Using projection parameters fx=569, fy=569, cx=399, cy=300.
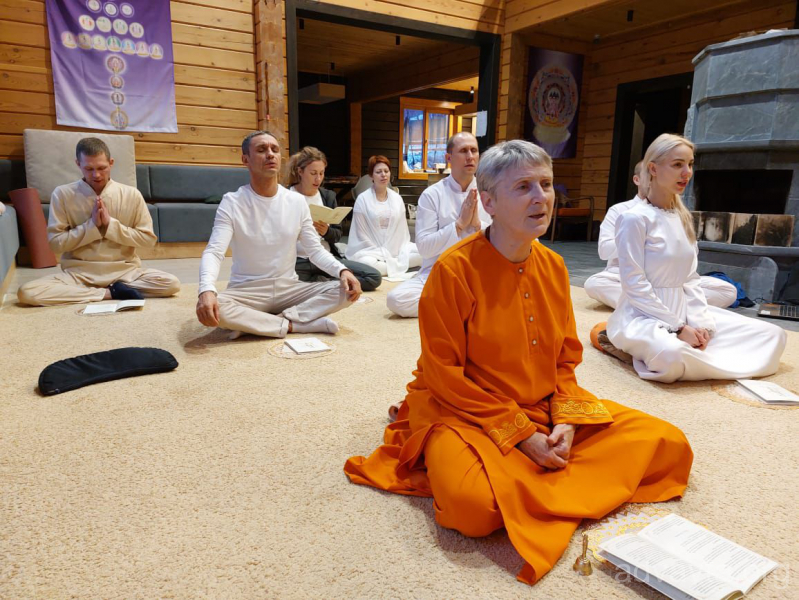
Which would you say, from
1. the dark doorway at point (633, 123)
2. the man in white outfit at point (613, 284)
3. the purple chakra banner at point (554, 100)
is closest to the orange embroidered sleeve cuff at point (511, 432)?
the man in white outfit at point (613, 284)

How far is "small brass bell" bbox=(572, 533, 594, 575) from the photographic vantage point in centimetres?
124

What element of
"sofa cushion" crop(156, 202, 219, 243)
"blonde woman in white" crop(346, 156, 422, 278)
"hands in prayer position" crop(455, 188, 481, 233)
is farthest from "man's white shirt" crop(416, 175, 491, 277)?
"sofa cushion" crop(156, 202, 219, 243)

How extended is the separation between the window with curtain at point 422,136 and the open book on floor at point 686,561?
41.5 ft

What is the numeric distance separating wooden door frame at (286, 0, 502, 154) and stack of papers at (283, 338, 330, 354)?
3.82 metres

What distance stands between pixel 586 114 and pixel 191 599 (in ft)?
30.5

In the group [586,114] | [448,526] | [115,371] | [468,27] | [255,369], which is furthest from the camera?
[586,114]

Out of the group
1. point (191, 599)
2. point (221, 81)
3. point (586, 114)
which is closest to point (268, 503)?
point (191, 599)

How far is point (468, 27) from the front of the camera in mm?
7418

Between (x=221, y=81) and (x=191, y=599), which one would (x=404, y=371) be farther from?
(x=221, y=81)

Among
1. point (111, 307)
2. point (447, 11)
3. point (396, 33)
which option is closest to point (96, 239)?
point (111, 307)

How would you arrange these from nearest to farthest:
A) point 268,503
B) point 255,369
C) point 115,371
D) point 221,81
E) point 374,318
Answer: point 268,503 < point 115,371 < point 255,369 < point 374,318 < point 221,81

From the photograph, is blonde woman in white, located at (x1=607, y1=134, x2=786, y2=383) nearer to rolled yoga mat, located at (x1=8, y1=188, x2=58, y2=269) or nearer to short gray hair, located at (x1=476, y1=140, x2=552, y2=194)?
short gray hair, located at (x1=476, y1=140, x2=552, y2=194)

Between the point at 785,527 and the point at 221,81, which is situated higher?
the point at 221,81

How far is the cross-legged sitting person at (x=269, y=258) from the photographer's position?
9.75ft
